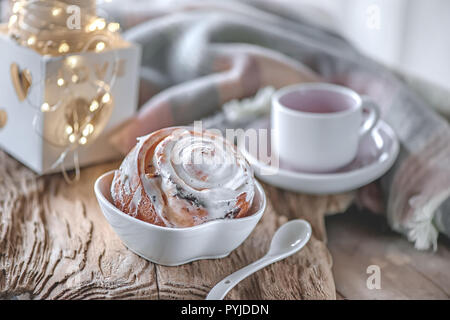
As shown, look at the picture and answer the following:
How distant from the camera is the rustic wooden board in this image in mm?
451


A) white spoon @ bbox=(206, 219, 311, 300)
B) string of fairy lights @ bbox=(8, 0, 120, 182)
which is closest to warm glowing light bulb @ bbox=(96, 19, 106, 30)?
string of fairy lights @ bbox=(8, 0, 120, 182)

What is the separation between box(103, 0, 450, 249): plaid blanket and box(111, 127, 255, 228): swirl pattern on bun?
0.16 meters

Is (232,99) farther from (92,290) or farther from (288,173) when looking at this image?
(92,290)

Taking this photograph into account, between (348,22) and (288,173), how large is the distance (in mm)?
403

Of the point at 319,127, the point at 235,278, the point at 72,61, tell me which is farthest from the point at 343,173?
the point at 72,61

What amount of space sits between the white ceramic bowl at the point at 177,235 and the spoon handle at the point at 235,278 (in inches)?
0.9

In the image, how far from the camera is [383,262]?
0.48m

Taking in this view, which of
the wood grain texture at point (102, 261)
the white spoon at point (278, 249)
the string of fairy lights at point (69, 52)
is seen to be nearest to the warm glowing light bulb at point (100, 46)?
the string of fairy lights at point (69, 52)

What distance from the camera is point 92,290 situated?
0.42m

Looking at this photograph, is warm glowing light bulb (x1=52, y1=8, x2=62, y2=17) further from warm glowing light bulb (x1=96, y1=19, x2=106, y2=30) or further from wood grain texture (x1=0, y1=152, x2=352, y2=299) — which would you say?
wood grain texture (x1=0, y1=152, x2=352, y2=299)

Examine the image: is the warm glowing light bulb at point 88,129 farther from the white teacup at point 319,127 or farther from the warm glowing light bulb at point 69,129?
the white teacup at point 319,127

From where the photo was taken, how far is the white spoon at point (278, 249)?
42 cm
